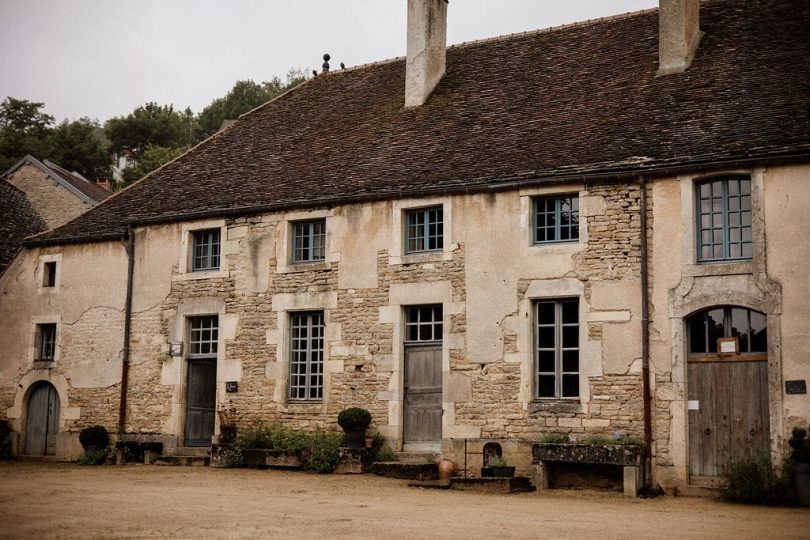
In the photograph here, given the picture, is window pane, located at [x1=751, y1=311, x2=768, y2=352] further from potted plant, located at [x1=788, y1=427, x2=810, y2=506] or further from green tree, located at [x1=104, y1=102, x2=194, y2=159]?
green tree, located at [x1=104, y1=102, x2=194, y2=159]

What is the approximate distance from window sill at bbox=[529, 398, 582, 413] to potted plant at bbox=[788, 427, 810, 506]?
129 inches

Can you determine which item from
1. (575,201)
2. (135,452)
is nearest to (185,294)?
(135,452)

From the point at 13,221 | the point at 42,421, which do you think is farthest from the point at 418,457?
the point at 13,221

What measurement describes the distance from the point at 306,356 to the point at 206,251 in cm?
317

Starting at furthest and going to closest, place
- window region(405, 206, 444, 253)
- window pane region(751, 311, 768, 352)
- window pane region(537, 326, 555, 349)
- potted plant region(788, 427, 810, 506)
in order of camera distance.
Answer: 1. window region(405, 206, 444, 253)
2. window pane region(537, 326, 555, 349)
3. window pane region(751, 311, 768, 352)
4. potted plant region(788, 427, 810, 506)

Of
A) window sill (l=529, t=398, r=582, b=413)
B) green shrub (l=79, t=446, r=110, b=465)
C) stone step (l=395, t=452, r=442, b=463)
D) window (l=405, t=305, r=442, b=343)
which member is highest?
window (l=405, t=305, r=442, b=343)

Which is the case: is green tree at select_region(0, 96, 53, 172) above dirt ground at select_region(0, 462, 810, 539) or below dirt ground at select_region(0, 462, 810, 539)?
above

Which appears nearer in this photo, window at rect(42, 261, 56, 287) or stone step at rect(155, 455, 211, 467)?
stone step at rect(155, 455, 211, 467)

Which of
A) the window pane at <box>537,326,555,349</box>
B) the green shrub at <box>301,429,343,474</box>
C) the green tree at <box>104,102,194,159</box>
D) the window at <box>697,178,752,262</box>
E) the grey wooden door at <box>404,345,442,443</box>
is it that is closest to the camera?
the window at <box>697,178,752,262</box>

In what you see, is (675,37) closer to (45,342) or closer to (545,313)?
(545,313)

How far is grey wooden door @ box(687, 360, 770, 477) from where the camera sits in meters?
14.8

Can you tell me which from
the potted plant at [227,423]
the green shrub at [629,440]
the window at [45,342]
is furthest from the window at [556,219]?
the window at [45,342]

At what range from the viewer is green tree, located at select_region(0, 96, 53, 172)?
148 feet

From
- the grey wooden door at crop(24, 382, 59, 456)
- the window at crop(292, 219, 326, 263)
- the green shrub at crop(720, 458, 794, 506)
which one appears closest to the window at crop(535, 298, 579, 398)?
the green shrub at crop(720, 458, 794, 506)
